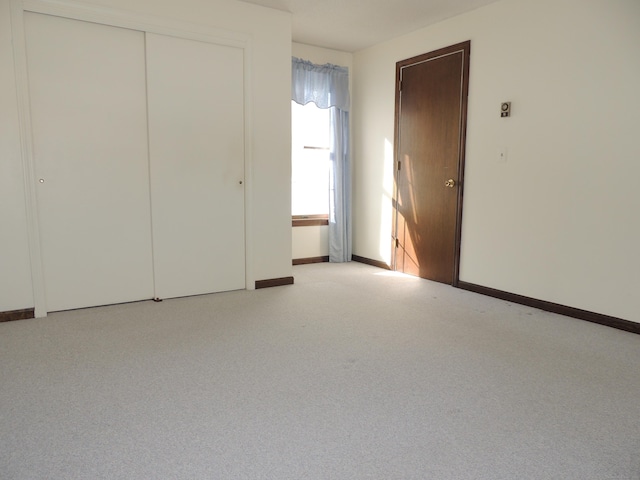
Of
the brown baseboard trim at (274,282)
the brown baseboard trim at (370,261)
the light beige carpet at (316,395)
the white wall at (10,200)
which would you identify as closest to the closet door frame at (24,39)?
the white wall at (10,200)

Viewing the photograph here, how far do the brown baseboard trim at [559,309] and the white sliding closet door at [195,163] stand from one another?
2211mm

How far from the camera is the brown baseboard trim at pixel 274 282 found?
4.17 metres

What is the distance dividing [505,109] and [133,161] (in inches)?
120

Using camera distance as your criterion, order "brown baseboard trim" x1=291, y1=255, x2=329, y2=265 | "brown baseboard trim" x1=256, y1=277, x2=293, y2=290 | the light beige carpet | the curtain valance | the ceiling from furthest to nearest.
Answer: "brown baseboard trim" x1=291, y1=255, x2=329, y2=265 → the curtain valance → "brown baseboard trim" x1=256, y1=277, x2=293, y2=290 → the ceiling → the light beige carpet

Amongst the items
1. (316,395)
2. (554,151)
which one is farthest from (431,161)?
(316,395)

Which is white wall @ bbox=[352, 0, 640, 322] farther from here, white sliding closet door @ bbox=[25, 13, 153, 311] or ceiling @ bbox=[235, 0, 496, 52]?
white sliding closet door @ bbox=[25, 13, 153, 311]

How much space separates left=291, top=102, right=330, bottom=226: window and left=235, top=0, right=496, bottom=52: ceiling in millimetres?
817

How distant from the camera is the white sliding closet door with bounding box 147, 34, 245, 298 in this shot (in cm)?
358

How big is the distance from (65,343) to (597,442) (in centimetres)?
282

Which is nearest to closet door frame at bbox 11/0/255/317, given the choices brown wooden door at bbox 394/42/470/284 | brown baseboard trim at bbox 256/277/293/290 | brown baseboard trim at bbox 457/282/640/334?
brown baseboard trim at bbox 256/277/293/290

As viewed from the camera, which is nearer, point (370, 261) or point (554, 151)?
point (554, 151)

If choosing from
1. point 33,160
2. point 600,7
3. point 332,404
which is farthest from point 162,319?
point 600,7

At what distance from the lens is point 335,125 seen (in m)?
5.24

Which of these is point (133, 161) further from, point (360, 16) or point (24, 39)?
point (360, 16)
